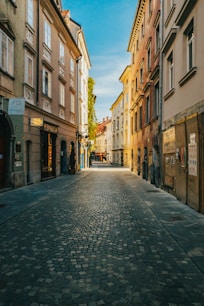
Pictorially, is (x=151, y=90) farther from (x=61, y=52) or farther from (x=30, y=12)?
(x=61, y=52)

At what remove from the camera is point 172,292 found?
322 cm

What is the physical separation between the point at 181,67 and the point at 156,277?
28.2 feet

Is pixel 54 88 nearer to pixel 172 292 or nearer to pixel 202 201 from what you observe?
pixel 202 201

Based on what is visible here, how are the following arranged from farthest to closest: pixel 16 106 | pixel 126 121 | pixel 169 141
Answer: pixel 126 121 → pixel 169 141 → pixel 16 106

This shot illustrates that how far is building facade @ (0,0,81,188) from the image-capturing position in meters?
12.0

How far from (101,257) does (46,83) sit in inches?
603

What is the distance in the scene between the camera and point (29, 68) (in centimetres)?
1470

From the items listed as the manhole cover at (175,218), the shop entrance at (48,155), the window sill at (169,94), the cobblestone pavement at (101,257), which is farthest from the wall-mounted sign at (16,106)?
the manhole cover at (175,218)

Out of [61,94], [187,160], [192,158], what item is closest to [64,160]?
[61,94]

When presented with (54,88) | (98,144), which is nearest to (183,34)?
(54,88)

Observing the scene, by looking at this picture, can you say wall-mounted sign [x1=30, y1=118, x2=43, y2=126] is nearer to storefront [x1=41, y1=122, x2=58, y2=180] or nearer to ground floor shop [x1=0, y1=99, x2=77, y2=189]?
ground floor shop [x1=0, y1=99, x2=77, y2=189]

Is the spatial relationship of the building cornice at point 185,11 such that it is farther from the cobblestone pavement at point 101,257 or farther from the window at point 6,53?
the window at point 6,53

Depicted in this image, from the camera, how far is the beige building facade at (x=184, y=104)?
7965 mm

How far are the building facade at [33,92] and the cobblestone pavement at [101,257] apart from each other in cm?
522
